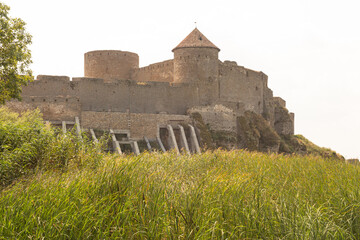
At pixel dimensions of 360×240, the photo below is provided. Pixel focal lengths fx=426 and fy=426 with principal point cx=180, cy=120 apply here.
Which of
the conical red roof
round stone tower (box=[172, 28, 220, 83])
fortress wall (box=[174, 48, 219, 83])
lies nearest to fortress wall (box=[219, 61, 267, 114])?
round stone tower (box=[172, 28, 220, 83])

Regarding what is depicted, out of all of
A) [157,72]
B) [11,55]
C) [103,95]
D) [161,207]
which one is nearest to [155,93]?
[103,95]

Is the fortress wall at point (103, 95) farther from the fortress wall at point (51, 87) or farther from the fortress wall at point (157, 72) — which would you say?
the fortress wall at point (157, 72)

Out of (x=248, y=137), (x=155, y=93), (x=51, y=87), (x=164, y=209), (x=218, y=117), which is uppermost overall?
(x=51, y=87)

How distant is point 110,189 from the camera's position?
8203 millimetres

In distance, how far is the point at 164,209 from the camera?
7520 millimetres

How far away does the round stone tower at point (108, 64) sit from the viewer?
36844mm

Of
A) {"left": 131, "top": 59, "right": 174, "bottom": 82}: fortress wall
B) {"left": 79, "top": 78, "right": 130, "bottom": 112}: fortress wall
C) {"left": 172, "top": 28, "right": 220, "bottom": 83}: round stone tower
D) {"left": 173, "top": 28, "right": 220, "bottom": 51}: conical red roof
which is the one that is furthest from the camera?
{"left": 131, "top": 59, "right": 174, "bottom": 82}: fortress wall

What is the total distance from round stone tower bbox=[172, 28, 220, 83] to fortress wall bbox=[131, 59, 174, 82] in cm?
193

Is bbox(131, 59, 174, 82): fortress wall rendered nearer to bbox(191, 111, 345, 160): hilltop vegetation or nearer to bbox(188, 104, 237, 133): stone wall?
bbox(188, 104, 237, 133): stone wall

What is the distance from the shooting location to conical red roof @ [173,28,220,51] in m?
32.2

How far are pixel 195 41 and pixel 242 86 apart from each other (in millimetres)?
6370

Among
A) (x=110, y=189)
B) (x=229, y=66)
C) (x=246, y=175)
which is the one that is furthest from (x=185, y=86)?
(x=110, y=189)

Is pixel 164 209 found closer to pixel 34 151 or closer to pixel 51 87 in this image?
pixel 34 151

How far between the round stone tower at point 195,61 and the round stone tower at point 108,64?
20.7ft
